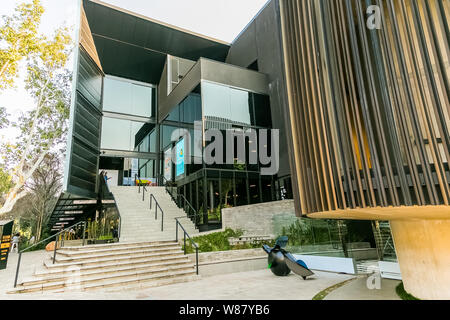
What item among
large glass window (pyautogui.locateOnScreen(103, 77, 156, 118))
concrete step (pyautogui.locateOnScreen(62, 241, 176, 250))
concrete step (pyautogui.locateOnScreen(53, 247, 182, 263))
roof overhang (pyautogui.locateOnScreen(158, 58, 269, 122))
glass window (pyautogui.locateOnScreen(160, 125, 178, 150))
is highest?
large glass window (pyautogui.locateOnScreen(103, 77, 156, 118))

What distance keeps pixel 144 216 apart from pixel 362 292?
9496 millimetres

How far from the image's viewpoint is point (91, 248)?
28.0 feet

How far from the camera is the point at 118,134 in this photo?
19.3 m

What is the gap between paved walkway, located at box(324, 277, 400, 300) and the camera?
227 inches

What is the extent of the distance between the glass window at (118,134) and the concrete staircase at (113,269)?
1125cm

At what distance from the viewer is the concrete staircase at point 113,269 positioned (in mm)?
6816

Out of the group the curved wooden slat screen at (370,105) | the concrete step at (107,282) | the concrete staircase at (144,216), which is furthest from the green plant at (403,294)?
the concrete staircase at (144,216)

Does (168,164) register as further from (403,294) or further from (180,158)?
(403,294)

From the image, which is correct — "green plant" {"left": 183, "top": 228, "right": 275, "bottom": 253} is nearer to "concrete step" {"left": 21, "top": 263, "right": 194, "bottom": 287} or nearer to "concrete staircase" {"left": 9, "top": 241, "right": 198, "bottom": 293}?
"concrete staircase" {"left": 9, "top": 241, "right": 198, "bottom": 293}

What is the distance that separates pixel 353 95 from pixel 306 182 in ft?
5.79

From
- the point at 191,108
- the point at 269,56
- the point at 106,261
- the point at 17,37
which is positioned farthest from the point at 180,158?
the point at 17,37

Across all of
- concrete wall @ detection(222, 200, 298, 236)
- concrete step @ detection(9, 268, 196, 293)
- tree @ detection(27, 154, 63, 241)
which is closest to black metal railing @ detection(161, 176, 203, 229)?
concrete wall @ detection(222, 200, 298, 236)

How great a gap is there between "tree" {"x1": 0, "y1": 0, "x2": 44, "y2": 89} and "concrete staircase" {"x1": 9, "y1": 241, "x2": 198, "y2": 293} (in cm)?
675
